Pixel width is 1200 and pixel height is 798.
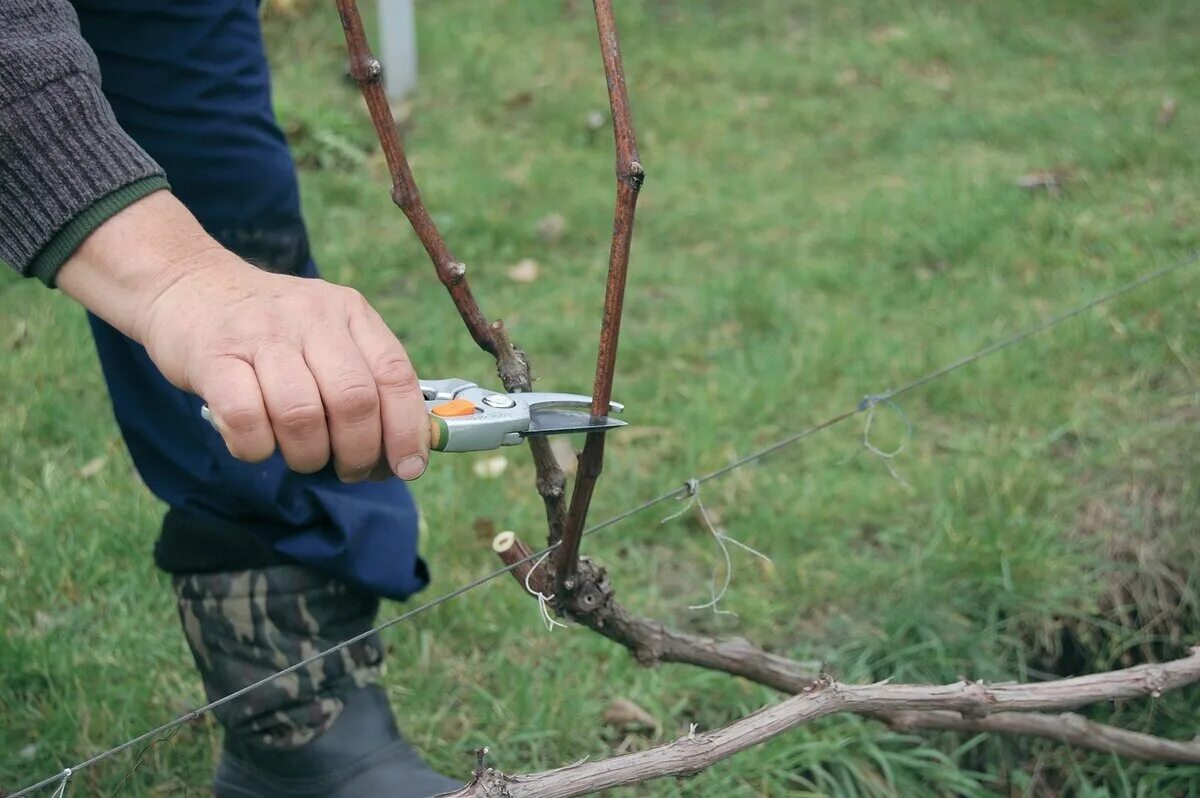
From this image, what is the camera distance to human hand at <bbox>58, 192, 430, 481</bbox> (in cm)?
94

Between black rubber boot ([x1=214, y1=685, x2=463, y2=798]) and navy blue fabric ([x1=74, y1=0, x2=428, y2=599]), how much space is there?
174mm

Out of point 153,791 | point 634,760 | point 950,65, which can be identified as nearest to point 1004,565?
point 634,760

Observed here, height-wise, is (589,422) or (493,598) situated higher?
(589,422)

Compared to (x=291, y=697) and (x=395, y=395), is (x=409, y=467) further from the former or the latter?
(x=291, y=697)

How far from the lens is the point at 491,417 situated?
111 centimetres

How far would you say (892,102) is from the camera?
424 centimetres

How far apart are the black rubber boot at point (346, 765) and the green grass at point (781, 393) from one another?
0.51ft

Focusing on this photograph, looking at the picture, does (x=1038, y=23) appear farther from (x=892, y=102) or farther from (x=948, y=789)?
(x=948, y=789)

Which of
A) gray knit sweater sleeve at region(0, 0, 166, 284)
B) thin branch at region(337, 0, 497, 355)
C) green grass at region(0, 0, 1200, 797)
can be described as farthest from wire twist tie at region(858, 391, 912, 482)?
gray knit sweater sleeve at region(0, 0, 166, 284)

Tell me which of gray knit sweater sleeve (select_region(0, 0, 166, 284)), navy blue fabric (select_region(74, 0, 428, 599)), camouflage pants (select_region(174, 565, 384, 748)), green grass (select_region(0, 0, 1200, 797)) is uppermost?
gray knit sweater sleeve (select_region(0, 0, 166, 284))

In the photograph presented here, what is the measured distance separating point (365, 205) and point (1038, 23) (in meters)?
2.65

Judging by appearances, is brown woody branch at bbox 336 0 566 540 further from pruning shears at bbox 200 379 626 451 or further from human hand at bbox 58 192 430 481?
human hand at bbox 58 192 430 481

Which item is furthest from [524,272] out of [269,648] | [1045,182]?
[269,648]

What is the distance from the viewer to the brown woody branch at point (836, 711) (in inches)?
45.3
